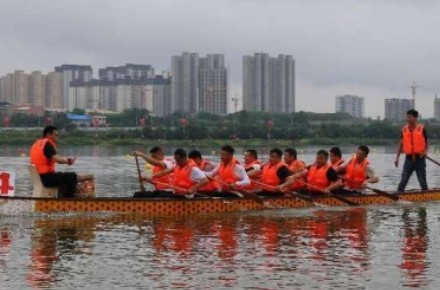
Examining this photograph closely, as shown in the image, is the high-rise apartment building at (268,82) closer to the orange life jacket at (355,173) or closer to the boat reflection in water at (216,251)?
the orange life jacket at (355,173)

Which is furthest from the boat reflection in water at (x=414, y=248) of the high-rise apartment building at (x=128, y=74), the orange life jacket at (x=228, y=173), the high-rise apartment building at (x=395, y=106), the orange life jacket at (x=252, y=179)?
the high-rise apartment building at (x=128, y=74)

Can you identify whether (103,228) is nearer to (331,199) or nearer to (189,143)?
(331,199)

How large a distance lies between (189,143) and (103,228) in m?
75.7

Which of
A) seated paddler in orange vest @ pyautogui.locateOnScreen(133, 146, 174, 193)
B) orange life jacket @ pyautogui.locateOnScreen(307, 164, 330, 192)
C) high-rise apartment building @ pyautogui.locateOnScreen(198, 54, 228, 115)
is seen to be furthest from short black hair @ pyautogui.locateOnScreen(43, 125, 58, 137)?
high-rise apartment building @ pyautogui.locateOnScreen(198, 54, 228, 115)

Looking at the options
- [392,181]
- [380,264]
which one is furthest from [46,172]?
[392,181]

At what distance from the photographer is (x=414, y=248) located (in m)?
12.4

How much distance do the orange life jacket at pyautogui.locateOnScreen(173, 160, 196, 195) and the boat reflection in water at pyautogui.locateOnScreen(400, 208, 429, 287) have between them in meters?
3.60

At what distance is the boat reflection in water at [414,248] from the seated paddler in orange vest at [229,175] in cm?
283

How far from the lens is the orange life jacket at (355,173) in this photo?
18469 millimetres

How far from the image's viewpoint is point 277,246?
12438 mm

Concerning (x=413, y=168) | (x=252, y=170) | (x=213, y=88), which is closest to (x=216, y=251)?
(x=252, y=170)

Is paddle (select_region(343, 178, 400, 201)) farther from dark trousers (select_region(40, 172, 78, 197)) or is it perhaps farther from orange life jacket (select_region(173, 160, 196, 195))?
dark trousers (select_region(40, 172, 78, 197))

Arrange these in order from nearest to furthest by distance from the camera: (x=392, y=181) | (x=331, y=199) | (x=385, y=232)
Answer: (x=385, y=232)
(x=331, y=199)
(x=392, y=181)

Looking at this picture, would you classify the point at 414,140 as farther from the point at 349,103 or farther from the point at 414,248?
the point at 349,103
